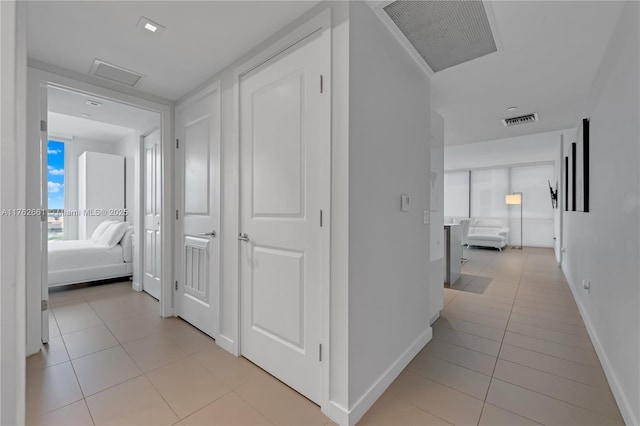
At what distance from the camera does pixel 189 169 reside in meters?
2.75

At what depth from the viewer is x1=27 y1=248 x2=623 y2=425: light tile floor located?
155 centimetres

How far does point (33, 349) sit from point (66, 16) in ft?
8.17

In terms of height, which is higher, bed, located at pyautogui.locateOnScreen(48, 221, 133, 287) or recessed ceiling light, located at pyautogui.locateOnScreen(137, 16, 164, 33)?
recessed ceiling light, located at pyautogui.locateOnScreen(137, 16, 164, 33)

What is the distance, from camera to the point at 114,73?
241 cm

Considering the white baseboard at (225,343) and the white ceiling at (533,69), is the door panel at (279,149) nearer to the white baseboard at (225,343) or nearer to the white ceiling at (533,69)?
the white baseboard at (225,343)

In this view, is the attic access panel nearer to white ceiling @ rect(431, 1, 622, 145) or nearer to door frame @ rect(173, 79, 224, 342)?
white ceiling @ rect(431, 1, 622, 145)

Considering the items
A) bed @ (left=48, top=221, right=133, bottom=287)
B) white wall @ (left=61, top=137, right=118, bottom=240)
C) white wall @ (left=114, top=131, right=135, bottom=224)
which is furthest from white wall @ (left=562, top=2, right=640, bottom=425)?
white wall @ (left=61, top=137, right=118, bottom=240)

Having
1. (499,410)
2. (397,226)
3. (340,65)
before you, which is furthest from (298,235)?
(499,410)

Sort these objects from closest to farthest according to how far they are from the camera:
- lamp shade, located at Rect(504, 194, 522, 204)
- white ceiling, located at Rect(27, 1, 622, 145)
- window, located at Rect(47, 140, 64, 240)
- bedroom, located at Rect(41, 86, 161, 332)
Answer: white ceiling, located at Rect(27, 1, 622, 145) < bedroom, located at Rect(41, 86, 161, 332) < window, located at Rect(47, 140, 64, 240) < lamp shade, located at Rect(504, 194, 522, 204)

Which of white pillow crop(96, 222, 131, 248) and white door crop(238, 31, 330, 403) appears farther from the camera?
white pillow crop(96, 222, 131, 248)

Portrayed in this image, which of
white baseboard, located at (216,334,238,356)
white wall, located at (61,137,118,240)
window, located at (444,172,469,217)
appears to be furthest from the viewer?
window, located at (444,172,469,217)

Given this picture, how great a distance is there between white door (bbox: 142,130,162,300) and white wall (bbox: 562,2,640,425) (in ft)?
12.7

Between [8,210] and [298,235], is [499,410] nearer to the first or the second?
[298,235]

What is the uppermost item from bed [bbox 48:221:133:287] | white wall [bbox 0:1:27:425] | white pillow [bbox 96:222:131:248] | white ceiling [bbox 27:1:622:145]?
white ceiling [bbox 27:1:622:145]
